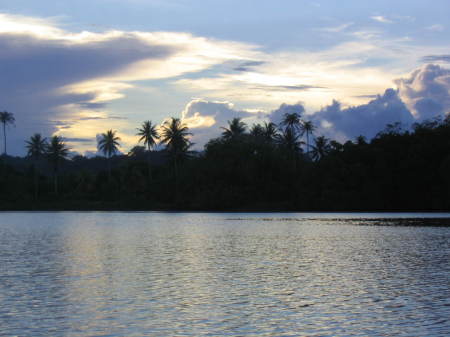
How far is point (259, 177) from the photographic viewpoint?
118500 mm

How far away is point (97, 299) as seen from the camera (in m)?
19.6

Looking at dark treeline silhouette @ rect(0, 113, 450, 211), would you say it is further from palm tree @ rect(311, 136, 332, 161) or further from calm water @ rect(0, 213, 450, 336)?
calm water @ rect(0, 213, 450, 336)

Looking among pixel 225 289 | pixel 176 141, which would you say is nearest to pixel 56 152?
pixel 176 141

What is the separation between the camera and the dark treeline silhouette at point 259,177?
103 meters

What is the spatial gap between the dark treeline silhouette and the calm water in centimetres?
6485

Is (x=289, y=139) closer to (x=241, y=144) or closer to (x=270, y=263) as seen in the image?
(x=241, y=144)

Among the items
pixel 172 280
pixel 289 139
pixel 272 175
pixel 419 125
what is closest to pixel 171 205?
pixel 272 175

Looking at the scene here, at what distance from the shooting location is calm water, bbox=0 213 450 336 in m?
15.6

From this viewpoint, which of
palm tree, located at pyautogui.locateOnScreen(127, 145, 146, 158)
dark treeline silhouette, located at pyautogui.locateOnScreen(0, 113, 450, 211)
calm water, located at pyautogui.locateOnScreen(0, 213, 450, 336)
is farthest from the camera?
palm tree, located at pyautogui.locateOnScreen(127, 145, 146, 158)

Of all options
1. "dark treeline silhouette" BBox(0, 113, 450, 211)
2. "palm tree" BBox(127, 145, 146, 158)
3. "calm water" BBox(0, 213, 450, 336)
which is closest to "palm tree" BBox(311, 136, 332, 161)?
"dark treeline silhouette" BBox(0, 113, 450, 211)

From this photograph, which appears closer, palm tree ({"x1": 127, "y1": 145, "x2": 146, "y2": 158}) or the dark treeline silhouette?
the dark treeline silhouette

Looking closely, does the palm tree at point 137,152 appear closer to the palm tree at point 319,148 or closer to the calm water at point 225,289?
the palm tree at point 319,148

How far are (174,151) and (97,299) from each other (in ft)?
359

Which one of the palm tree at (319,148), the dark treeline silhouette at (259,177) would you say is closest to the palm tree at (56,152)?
the dark treeline silhouette at (259,177)
